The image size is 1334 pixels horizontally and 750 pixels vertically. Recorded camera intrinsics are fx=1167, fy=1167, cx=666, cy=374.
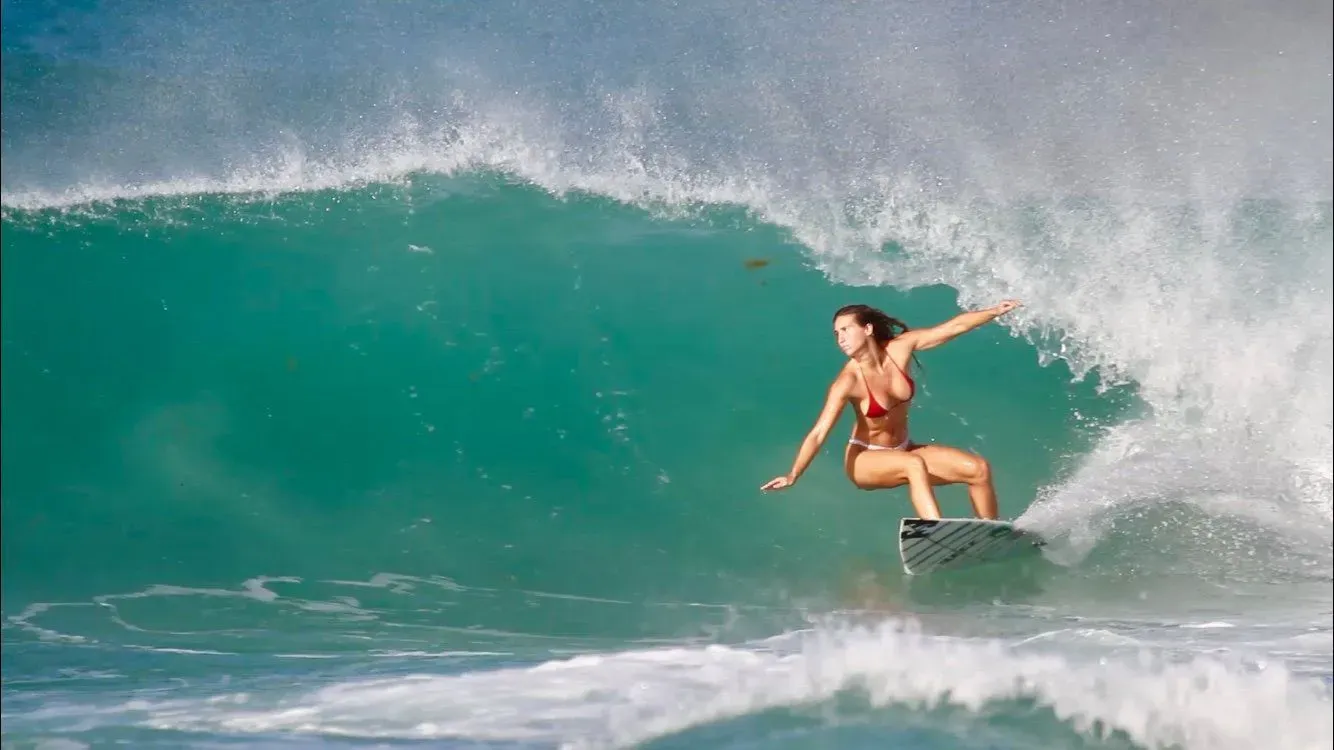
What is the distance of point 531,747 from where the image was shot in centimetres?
338

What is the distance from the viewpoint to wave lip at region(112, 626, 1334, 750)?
3.29m

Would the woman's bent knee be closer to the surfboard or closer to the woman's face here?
the surfboard

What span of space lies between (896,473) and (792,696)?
841mm

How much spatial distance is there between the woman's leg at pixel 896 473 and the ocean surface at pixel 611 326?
17.6 inches

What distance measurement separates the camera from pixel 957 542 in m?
3.89

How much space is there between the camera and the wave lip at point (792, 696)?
10.8 ft

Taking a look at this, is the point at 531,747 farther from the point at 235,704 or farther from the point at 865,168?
the point at 865,168

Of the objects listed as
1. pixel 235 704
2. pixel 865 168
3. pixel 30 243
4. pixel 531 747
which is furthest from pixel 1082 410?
pixel 30 243

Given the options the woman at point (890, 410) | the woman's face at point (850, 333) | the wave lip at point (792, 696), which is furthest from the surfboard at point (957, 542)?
the woman's face at point (850, 333)

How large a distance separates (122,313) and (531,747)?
3.23 metres

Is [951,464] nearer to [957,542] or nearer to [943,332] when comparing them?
[957,542]

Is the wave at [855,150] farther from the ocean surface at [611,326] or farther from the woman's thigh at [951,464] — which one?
the woman's thigh at [951,464]

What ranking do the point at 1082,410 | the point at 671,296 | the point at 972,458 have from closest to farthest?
the point at 972,458 → the point at 1082,410 → the point at 671,296

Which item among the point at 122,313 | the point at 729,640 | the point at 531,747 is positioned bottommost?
the point at 531,747
